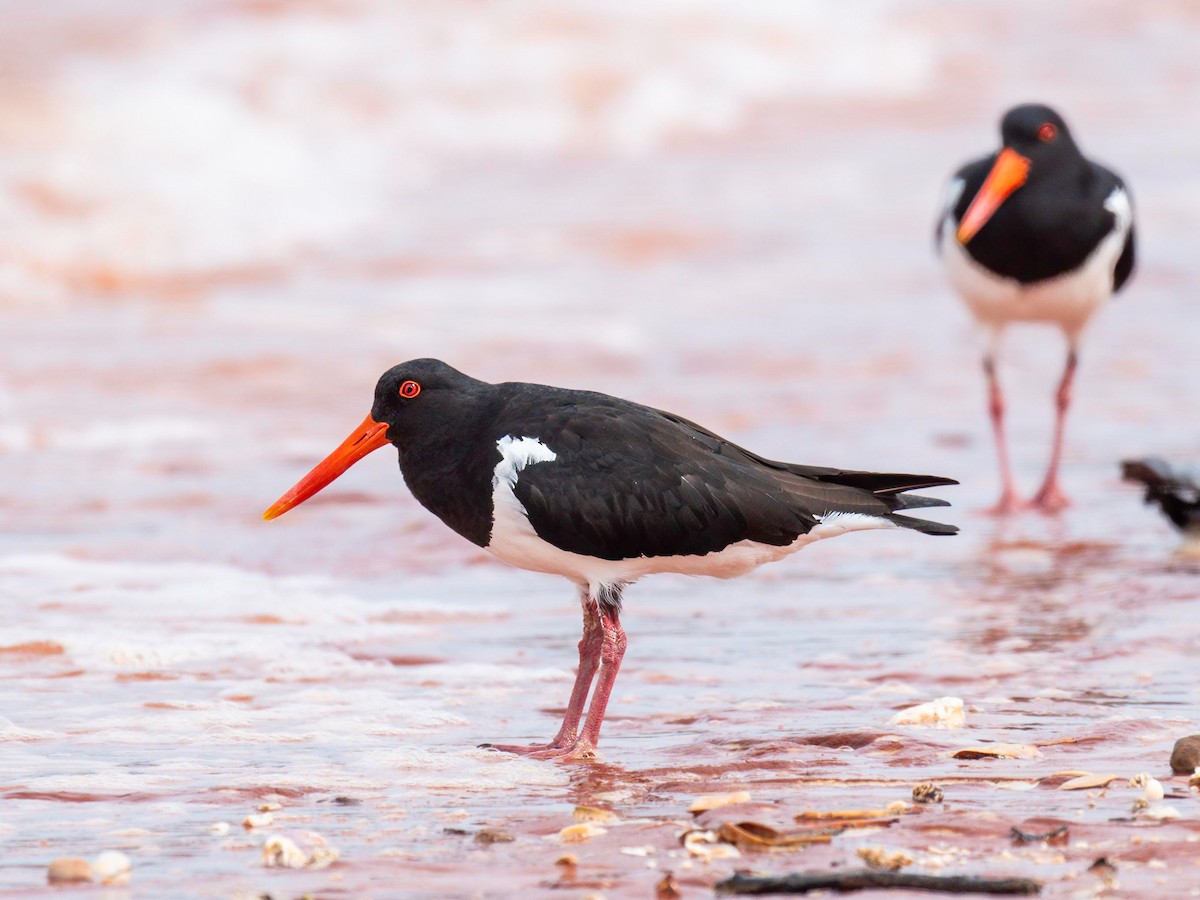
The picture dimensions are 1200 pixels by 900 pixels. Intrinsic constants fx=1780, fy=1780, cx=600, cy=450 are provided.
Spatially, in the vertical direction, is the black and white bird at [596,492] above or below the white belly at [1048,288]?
below

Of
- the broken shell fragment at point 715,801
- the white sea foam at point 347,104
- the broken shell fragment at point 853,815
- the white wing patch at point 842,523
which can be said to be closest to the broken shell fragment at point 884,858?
the broken shell fragment at point 853,815

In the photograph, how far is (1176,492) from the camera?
7367 millimetres

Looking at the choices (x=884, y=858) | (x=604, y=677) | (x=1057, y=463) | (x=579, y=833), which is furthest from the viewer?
(x=1057, y=463)

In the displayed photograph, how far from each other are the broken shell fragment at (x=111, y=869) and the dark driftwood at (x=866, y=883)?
4.08 ft

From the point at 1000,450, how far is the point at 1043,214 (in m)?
1.28

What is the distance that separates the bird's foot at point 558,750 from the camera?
485 cm

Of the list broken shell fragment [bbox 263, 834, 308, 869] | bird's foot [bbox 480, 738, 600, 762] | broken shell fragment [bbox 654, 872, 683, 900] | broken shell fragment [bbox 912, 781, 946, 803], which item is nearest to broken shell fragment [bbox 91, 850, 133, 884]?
broken shell fragment [bbox 263, 834, 308, 869]

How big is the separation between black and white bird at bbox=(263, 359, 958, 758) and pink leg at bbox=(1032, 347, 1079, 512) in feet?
11.6

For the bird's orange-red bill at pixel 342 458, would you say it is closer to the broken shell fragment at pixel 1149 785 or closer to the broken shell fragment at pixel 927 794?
the broken shell fragment at pixel 927 794

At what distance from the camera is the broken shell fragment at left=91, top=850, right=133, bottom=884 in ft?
12.1

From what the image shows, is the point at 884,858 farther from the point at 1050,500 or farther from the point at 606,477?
the point at 1050,500

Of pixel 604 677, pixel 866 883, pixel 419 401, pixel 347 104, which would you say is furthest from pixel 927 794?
pixel 347 104

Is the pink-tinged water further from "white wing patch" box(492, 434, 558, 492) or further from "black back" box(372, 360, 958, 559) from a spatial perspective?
"white wing patch" box(492, 434, 558, 492)

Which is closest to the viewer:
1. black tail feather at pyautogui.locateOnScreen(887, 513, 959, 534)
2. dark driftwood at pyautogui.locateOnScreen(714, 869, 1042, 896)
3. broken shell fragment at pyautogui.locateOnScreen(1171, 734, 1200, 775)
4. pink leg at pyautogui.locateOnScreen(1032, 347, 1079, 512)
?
dark driftwood at pyautogui.locateOnScreen(714, 869, 1042, 896)
